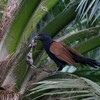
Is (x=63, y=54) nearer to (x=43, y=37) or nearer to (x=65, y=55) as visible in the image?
(x=65, y=55)

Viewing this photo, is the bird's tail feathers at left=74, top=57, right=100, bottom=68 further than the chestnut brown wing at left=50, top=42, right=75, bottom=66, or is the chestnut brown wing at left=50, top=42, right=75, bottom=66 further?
the chestnut brown wing at left=50, top=42, right=75, bottom=66

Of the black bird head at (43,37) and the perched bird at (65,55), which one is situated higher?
the black bird head at (43,37)

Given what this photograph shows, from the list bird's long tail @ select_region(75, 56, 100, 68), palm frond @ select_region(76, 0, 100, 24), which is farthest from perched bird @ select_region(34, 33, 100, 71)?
palm frond @ select_region(76, 0, 100, 24)

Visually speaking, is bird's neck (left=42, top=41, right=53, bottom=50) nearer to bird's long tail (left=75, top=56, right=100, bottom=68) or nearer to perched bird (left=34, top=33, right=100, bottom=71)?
perched bird (left=34, top=33, right=100, bottom=71)

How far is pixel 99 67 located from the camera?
1903 mm

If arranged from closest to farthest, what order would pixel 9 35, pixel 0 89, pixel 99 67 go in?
pixel 99 67 < pixel 0 89 < pixel 9 35

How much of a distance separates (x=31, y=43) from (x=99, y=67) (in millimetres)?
426

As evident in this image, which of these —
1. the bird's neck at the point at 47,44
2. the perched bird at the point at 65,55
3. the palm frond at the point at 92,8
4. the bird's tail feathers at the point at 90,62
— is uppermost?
the palm frond at the point at 92,8

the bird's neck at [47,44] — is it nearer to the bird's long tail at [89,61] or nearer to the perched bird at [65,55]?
the perched bird at [65,55]

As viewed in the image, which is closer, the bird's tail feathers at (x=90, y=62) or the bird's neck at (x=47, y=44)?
the bird's tail feathers at (x=90, y=62)

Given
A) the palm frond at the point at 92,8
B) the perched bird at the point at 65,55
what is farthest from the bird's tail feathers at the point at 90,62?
the palm frond at the point at 92,8

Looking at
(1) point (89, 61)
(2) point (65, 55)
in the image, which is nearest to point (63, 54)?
(2) point (65, 55)

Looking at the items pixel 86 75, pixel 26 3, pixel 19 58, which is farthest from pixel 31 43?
pixel 86 75

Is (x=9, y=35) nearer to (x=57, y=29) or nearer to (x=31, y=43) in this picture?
(x=31, y=43)
